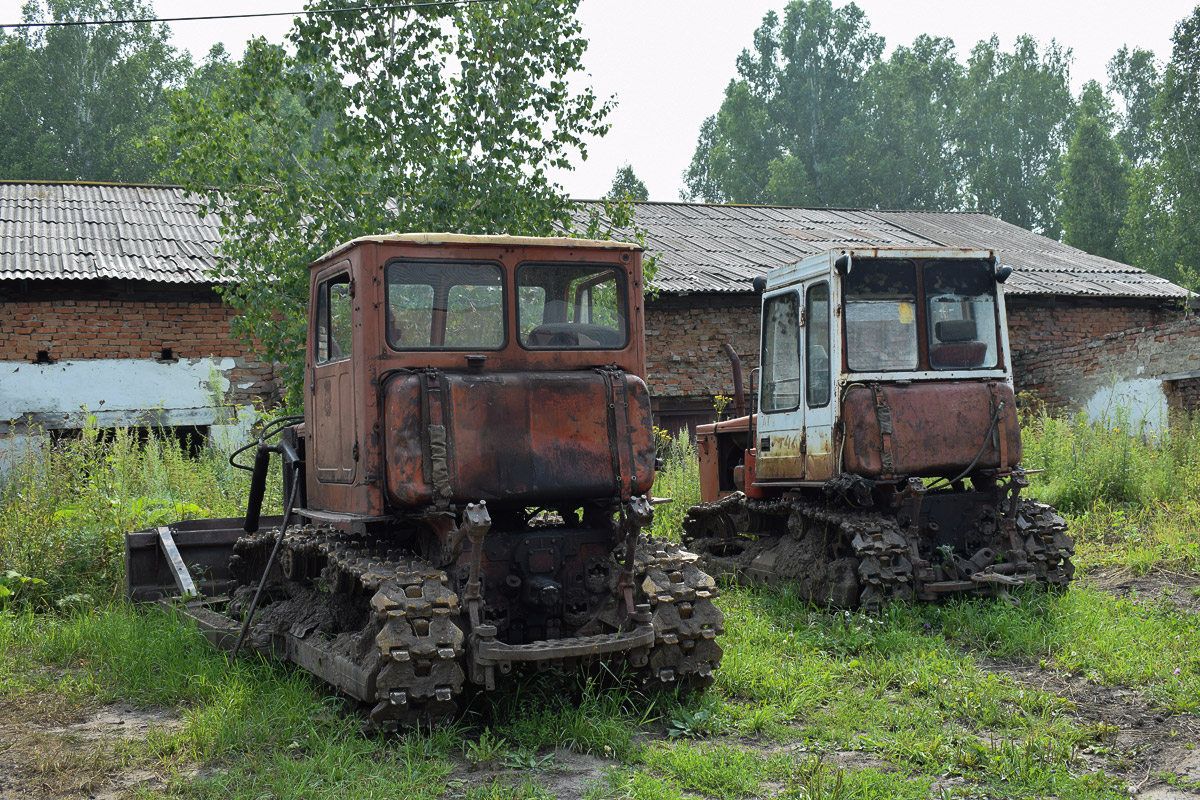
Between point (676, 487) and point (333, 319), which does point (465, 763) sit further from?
point (676, 487)

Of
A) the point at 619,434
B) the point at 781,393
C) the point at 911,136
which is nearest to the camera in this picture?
the point at 619,434

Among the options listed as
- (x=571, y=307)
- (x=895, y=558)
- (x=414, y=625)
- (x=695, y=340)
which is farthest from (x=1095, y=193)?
(x=414, y=625)

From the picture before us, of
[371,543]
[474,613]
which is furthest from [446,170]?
[474,613]

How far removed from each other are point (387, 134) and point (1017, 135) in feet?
137

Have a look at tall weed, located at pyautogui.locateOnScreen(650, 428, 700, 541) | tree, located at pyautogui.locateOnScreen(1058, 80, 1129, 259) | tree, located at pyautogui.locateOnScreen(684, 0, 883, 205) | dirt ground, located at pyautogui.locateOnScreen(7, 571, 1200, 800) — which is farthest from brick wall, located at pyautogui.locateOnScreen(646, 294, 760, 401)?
tree, located at pyautogui.locateOnScreen(684, 0, 883, 205)

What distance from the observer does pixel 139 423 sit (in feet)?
46.5

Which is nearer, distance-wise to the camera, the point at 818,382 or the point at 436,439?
the point at 436,439

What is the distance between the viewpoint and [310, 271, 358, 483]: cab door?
578 cm

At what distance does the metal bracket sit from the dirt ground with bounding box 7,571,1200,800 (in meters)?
1.51

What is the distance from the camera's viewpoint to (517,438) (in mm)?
5500

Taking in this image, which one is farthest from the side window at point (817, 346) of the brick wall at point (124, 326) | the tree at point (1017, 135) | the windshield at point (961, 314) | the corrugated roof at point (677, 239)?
the tree at point (1017, 135)

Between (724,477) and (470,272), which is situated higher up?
(470,272)

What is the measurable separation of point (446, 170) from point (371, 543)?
211 inches

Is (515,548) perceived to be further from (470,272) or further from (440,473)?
(470,272)
